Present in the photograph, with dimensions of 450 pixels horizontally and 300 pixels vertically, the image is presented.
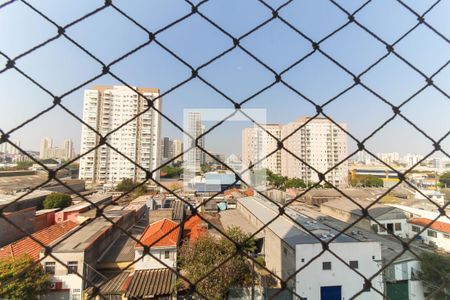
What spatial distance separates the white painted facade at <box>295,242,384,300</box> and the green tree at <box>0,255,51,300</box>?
12.6 ft

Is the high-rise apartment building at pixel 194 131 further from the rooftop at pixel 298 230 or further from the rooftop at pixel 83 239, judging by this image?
the rooftop at pixel 83 239

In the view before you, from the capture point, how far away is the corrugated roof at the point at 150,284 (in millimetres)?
4184

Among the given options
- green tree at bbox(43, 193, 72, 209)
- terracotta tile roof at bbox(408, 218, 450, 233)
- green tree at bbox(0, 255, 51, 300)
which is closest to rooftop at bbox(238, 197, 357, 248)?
terracotta tile roof at bbox(408, 218, 450, 233)

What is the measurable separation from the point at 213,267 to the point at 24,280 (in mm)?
2619

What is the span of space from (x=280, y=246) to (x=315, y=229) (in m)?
0.75

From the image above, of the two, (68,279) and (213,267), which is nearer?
(213,267)

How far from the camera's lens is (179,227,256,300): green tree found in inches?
157

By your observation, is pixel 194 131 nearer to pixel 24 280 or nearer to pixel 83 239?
pixel 24 280

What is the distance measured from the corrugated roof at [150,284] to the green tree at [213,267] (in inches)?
13.1

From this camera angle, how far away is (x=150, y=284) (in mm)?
4352

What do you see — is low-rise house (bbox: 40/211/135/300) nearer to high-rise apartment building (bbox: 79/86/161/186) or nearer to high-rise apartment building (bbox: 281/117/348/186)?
high-rise apartment building (bbox: 79/86/161/186)

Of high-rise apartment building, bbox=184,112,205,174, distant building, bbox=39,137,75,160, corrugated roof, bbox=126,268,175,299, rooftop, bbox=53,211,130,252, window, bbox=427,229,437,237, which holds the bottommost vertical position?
corrugated roof, bbox=126,268,175,299

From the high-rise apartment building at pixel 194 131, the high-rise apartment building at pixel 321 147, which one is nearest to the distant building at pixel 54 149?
the high-rise apartment building at pixel 194 131

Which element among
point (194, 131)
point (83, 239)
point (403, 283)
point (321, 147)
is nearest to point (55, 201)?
point (83, 239)
